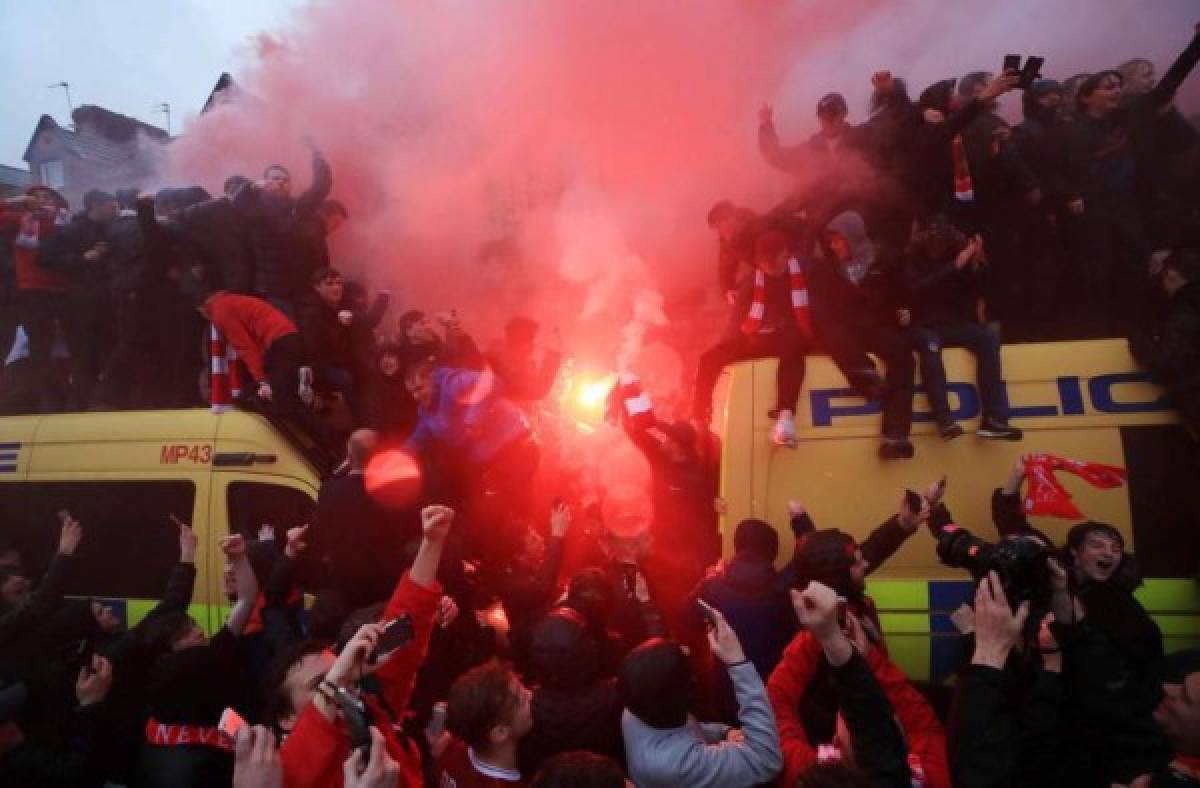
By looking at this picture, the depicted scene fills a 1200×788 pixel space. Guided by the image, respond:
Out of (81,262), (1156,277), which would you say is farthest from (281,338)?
(1156,277)

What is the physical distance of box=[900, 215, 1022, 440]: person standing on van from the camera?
10.9 ft

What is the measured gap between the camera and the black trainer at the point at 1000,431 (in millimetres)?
3252

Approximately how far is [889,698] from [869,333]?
6.21 feet

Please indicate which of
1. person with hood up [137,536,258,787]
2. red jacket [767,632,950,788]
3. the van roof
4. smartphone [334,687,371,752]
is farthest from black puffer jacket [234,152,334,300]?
red jacket [767,632,950,788]

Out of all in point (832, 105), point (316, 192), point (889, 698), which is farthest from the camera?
point (316, 192)

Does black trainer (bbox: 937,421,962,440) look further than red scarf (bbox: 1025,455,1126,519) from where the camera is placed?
Yes

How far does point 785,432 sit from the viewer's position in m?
3.40

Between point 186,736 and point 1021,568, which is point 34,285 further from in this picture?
point 1021,568

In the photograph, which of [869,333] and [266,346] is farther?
[266,346]

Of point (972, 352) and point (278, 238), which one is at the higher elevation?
point (278, 238)

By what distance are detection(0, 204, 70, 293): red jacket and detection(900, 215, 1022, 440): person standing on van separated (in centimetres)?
643

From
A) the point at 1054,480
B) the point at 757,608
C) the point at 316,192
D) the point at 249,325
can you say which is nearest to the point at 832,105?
the point at 1054,480

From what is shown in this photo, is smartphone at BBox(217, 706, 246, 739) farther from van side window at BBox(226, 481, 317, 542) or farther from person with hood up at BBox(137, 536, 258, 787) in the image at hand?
van side window at BBox(226, 481, 317, 542)

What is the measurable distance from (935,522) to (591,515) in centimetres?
196
